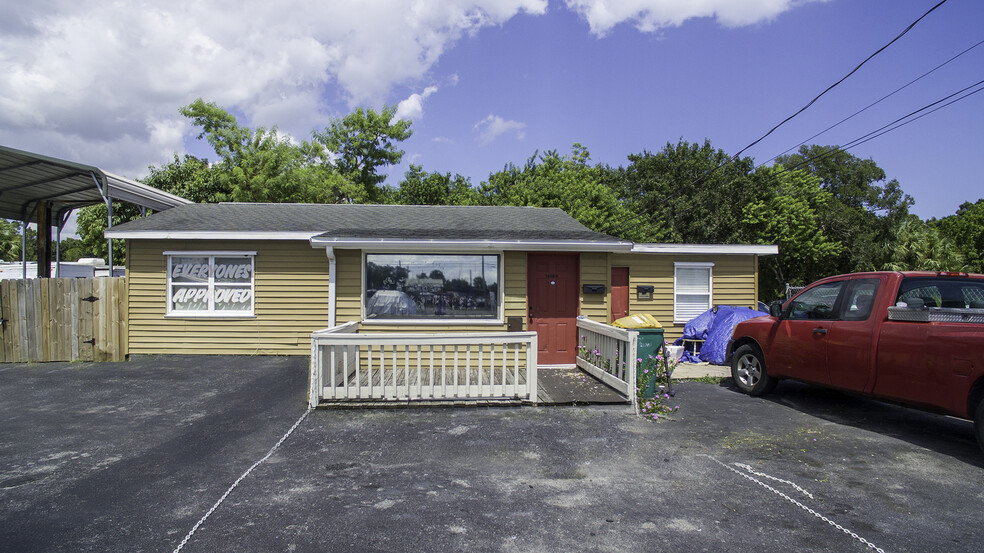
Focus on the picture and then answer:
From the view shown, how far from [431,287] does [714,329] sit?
6209mm

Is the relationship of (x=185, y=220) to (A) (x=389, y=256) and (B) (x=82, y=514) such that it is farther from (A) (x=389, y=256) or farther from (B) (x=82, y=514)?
(B) (x=82, y=514)

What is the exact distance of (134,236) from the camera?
9.35m

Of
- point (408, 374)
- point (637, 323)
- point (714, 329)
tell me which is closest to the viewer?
point (408, 374)

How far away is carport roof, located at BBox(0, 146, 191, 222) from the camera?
10000 mm

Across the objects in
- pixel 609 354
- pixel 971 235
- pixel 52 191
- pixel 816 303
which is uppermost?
pixel 971 235

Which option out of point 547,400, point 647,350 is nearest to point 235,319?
point 547,400

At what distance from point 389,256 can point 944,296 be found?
7709 mm

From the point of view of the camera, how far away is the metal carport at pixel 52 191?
33.0 feet

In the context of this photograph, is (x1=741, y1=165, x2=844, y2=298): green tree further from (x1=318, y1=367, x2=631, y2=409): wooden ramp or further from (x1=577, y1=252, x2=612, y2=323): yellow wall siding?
(x1=318, y1=367, x2=631, y2=409): wooden ramp

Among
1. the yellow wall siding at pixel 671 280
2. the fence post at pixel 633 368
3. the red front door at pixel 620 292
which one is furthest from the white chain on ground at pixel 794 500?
the yellow wall siding at pixel 671 280

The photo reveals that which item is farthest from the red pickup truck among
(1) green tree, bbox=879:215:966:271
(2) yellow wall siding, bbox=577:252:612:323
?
(1) green tree, bbox=879:215:966:271

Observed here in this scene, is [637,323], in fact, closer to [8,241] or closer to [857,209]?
[857,209]

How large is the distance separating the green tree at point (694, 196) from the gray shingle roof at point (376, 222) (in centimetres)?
1920

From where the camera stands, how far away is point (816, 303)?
6.67 m
